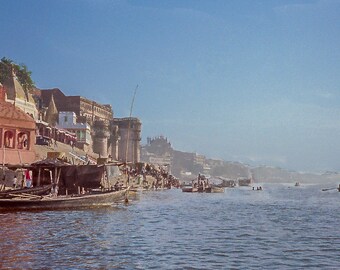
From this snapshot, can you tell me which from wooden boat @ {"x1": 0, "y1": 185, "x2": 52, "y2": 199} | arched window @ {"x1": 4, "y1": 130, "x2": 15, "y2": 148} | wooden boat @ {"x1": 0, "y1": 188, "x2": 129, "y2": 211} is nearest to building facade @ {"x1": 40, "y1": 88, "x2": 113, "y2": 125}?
arched window @ {"x1": 4, "y1": 130, "x2": 15, "y2": 148}

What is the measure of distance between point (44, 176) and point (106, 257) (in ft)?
84.7

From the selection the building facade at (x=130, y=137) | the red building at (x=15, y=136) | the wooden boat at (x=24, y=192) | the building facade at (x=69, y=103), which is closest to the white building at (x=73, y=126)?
the building facade at (x=69, y=103)

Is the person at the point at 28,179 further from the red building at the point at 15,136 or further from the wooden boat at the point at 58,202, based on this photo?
the wooden boat at the point at 58,202

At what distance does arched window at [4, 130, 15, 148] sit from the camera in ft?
158

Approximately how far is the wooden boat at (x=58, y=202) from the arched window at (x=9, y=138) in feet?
52.5

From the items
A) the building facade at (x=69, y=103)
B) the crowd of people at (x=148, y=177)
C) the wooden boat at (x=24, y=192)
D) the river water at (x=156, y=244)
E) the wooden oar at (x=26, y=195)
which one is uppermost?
the building facade at (x=69, y=103)

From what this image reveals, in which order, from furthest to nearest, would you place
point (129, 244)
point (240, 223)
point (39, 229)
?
point (240, 223) < point (39, 229) < point (129, 244)

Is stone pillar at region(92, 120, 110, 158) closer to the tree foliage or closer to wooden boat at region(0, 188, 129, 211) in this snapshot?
the tree foliage

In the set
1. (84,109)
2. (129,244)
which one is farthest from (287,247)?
(84,109)

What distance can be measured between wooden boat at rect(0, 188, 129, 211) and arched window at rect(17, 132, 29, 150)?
655 inches

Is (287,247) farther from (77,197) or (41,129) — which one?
(41,129)

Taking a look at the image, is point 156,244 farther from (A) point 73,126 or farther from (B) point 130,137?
(B) point 130,137

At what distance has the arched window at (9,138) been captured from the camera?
48138mm

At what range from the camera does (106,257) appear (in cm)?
1652
